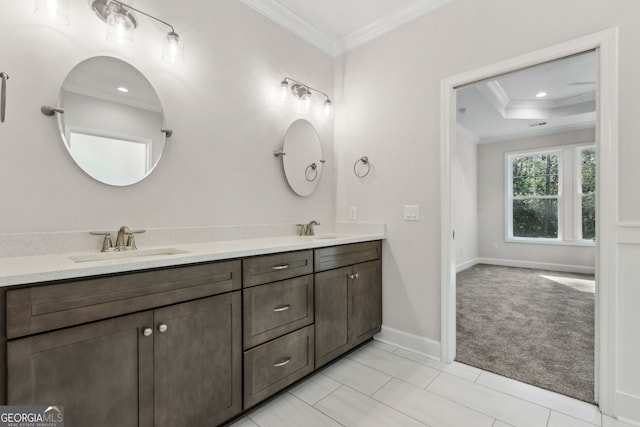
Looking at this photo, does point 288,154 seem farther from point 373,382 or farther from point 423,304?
point 373,382

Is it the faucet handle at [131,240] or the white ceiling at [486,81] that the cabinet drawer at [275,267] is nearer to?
the faucet handle at [131,240]

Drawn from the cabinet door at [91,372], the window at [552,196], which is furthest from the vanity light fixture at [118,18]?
the window at [552,196]

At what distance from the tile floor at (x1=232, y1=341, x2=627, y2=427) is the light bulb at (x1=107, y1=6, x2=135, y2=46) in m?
2.15

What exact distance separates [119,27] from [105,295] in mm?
1410

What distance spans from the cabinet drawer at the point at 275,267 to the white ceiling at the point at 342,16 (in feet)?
6.26

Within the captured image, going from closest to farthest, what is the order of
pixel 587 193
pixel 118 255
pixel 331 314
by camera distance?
pixel 118 255
pixel 331 314
pixel 587 193

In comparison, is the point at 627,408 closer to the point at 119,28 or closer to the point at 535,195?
the point at 119,28

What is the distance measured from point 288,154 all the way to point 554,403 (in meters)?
2.42

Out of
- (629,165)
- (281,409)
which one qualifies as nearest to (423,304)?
(281,409)

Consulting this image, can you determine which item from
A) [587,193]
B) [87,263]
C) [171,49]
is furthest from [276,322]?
[587,193]

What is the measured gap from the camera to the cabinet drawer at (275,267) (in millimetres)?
1551

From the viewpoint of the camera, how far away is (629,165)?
5.14 ft

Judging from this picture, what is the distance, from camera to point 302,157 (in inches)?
102

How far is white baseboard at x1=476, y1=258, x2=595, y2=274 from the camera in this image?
17.1 ft
